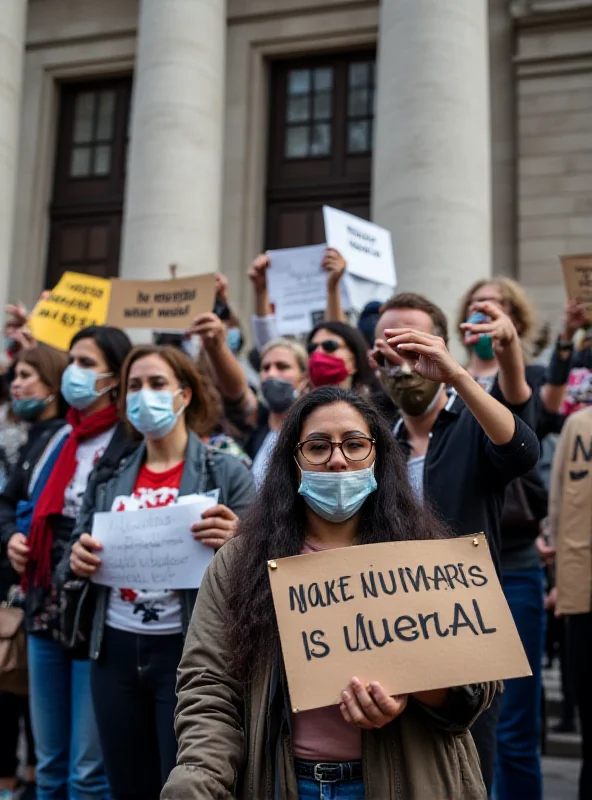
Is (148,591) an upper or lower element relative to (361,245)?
lower

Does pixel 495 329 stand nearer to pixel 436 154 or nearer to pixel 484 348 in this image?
pixel 484 348

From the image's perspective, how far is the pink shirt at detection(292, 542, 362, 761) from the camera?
216 cm

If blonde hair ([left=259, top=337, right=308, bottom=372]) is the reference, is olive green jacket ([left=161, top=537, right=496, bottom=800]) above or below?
below

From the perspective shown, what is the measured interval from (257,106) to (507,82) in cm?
408

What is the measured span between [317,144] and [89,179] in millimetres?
4256

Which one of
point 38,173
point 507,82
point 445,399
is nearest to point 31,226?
point 38,173

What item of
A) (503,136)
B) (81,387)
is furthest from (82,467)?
(503,136)

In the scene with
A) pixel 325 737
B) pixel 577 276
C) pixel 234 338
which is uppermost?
pixel 577 276

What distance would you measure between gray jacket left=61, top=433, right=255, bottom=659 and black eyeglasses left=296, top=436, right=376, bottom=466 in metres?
1.05

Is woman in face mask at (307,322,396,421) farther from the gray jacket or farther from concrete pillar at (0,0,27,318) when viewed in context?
concrete pillar at (0,0,27,318)

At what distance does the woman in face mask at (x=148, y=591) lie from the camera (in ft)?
10.7

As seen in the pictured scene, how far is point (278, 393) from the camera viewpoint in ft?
15.7

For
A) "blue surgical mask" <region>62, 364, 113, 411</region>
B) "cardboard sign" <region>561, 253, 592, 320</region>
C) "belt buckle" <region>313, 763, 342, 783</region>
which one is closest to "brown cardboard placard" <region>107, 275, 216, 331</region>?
"blue surgical mask" <region>62, 364, 113, 411</region>

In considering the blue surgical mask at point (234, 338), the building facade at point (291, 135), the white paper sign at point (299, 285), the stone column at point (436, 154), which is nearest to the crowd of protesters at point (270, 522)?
the white paper sign at point (299, 285)
